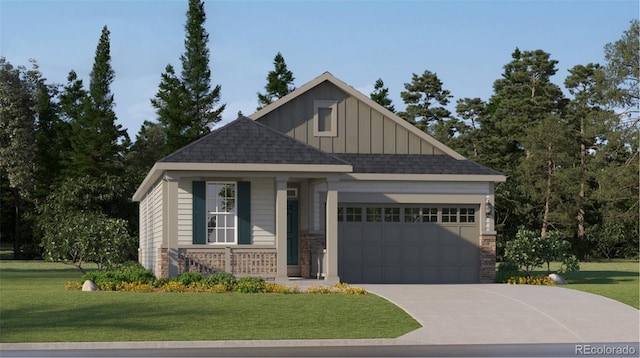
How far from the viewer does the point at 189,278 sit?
25.4m

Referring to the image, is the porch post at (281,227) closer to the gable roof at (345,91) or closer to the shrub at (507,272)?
the gable roof at (345,91)

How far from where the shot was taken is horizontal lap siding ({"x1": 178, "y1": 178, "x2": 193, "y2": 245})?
2758cm

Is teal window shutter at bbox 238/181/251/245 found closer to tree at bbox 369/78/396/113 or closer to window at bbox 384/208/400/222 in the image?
window at bbox 384/208/400/222

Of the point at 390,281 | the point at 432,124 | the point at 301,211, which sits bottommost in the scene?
the point at 390,281

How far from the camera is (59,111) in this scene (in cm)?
7144

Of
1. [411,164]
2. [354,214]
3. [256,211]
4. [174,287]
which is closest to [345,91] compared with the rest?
[411,164]

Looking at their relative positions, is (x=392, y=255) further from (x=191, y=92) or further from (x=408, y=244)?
(x=191, y=92)

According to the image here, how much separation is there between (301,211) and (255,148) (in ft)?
11.6

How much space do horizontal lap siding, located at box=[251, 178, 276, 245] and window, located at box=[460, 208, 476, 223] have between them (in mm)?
6585

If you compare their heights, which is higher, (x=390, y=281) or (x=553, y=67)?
(x=553, y=67)

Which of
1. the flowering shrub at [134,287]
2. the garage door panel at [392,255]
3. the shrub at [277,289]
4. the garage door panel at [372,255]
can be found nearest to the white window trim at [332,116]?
the garage door panel at [372,255]

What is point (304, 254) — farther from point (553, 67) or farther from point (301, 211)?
point (553, 67)

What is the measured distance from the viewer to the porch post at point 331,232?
27.5m

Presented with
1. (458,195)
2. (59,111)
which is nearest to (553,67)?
(59,111)
